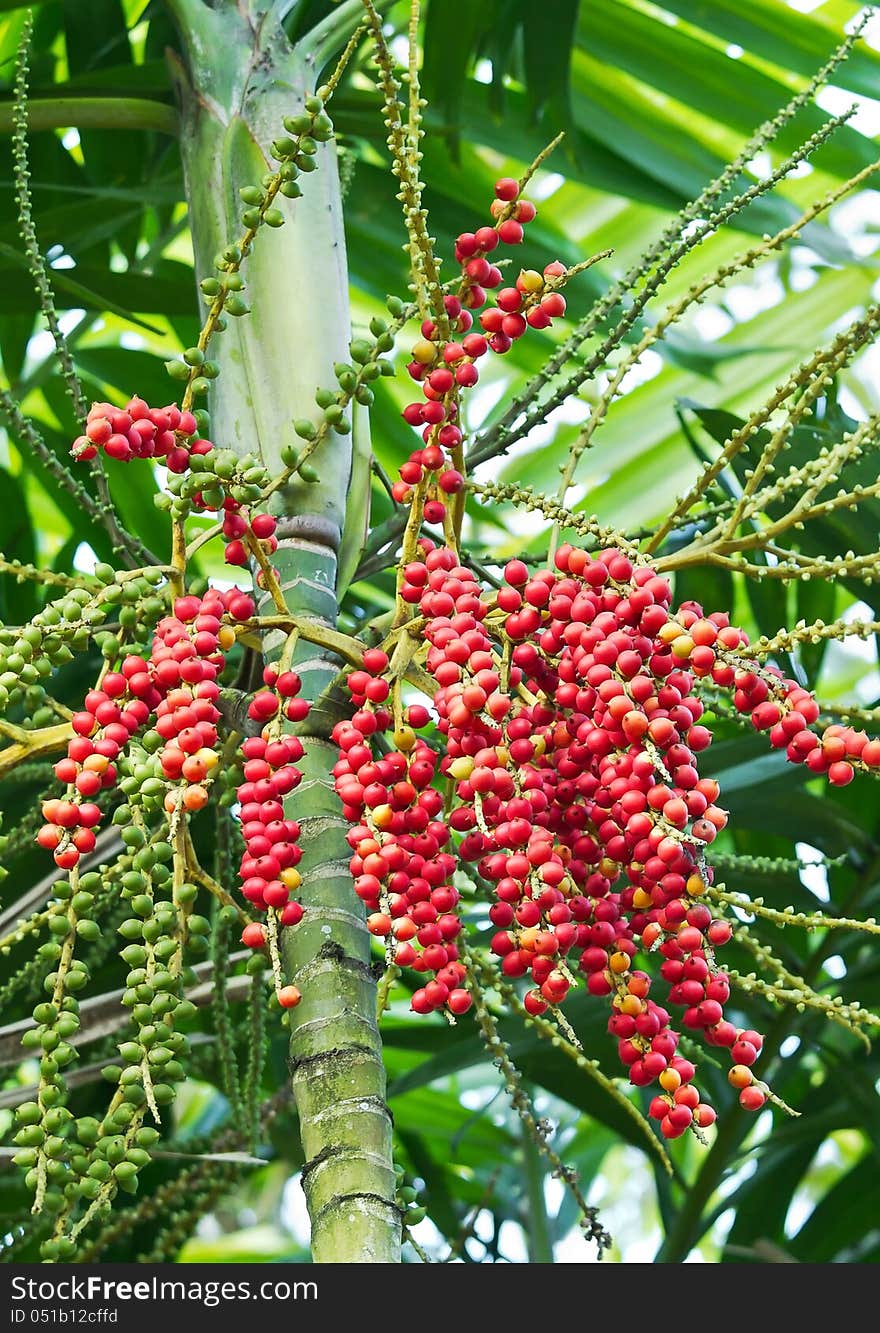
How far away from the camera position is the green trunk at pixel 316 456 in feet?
2.67

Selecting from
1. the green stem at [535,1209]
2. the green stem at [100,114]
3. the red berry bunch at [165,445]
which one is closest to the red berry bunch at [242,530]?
the red berry bunch at [165,445]

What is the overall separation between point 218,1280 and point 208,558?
62.2 inches

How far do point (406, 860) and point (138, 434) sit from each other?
30 centimetres

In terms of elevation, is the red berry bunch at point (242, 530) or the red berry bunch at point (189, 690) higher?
the red berry bunch at point (242, 530)

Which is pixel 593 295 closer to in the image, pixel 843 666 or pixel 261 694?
pixel 261 694

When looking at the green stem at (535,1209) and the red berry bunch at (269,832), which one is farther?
the green stem at (535,1209)

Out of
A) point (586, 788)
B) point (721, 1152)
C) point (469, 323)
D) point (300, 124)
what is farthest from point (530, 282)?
point (721, 1152)

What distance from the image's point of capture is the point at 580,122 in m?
1.82

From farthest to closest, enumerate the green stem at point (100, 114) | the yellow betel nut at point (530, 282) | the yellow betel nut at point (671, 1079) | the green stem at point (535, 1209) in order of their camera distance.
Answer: the green stem at point (535, 1209), the green stem at point (100, 114), the yellow betel nut at point (530, 282), the yellow betel nut at point (671, 1079)

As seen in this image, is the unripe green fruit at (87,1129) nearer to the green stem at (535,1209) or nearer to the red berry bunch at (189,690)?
the red berry bunch at (189,690)

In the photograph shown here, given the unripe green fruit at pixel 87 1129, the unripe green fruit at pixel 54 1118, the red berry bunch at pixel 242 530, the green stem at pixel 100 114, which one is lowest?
the unripe green fruit at pixel 54 1118

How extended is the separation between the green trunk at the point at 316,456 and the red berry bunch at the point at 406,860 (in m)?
0.10

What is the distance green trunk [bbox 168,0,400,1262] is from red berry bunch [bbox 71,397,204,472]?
17 cm

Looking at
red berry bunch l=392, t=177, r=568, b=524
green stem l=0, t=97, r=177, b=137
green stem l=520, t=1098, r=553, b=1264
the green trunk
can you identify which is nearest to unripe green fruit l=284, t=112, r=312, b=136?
red berry bunch l=392, t=177, r=568, b=524
